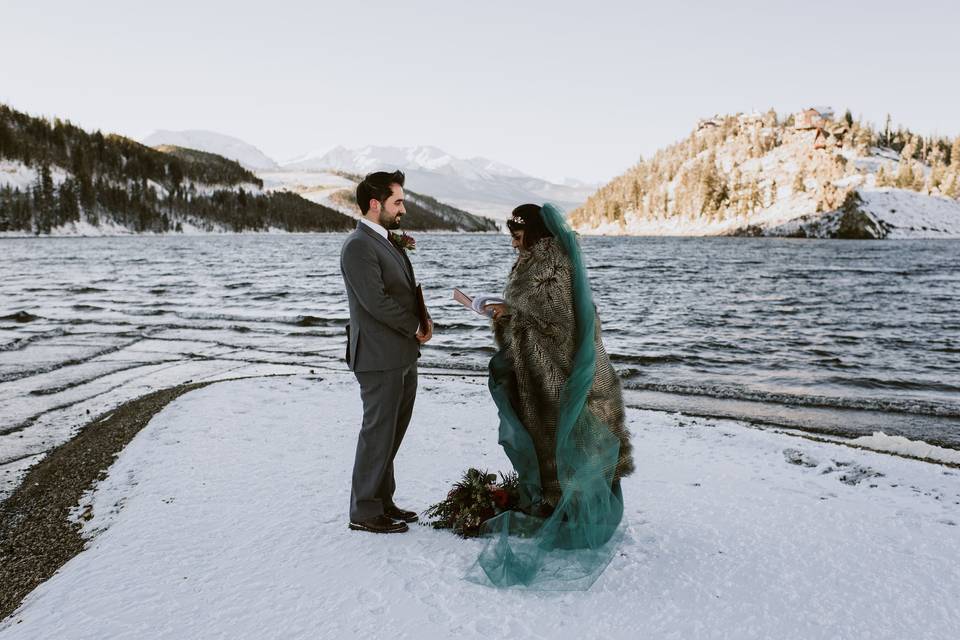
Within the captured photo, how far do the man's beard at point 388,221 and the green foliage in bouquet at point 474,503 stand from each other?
6.80ft

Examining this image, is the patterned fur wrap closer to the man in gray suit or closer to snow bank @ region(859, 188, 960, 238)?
the man in gray suit

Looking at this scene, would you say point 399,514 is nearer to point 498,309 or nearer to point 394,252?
point 498,309

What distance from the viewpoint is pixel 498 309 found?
170 inches

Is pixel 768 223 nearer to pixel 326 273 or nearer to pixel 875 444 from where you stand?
pixel 326 273

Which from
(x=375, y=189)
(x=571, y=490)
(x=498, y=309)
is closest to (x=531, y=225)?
(x=498, y=309)

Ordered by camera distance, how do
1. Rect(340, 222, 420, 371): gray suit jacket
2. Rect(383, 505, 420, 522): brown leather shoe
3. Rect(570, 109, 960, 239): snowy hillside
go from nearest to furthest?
Rect(340, 222, 420, 371): gray suit jacket, Rect(383, 505, 420, 522): brown leather shoe, Rect(570, 109, 960, 239): snowy hillside

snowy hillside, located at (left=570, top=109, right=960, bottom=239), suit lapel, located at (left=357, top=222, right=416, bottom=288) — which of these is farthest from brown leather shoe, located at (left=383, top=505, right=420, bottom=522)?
snowy hillside, located at (left=570, top=109, right=960, bottom=239)

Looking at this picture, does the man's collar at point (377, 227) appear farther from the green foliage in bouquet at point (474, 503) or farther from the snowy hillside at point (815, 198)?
the snowy hillside at point (815, 198)

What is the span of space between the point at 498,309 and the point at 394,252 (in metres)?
0.98

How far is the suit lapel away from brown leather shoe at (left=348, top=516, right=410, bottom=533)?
76.2 inches

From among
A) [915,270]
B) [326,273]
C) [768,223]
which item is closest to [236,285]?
[326,273]

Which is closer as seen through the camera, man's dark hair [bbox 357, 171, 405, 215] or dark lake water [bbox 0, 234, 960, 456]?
man's dark hair [bbox 357, 171, 405, 215]

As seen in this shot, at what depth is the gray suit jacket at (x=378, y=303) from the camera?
4.43 meters

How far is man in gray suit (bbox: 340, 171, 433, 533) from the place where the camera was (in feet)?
14.6
